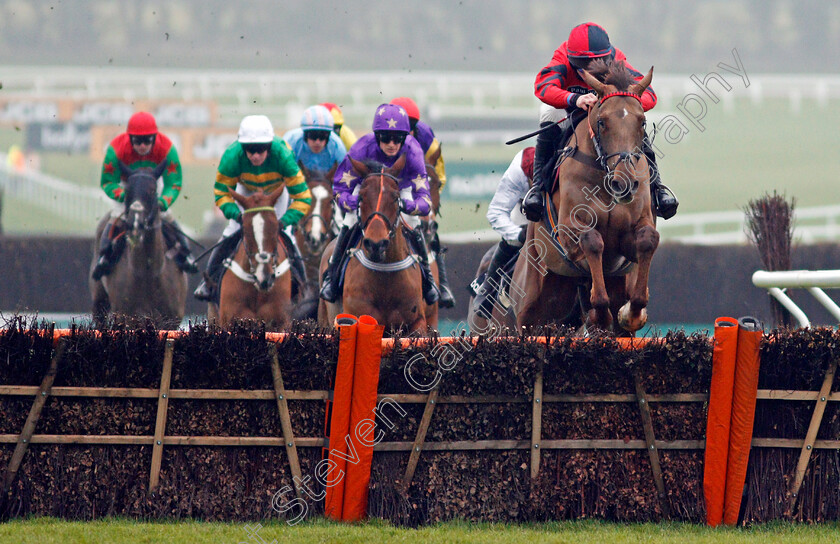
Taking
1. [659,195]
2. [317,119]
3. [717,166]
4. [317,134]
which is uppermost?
[717,166]

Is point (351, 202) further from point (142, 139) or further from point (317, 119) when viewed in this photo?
point (142, 139)

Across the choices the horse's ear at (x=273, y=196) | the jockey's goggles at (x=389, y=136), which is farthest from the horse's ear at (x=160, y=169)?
the jockey's goggles at (x=389, y=136)

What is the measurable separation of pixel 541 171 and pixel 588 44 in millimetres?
720

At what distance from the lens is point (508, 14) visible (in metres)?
34.2

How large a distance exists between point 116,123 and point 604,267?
70.0 ft

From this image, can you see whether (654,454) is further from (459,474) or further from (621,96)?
(621,96)

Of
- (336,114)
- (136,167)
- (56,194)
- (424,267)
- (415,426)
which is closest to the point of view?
(415,426)

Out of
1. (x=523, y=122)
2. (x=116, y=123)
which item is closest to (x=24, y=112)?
(x=116, y=123)

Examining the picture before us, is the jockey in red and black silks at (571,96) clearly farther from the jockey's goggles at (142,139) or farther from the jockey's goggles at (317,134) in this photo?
the jockey's goggles at (142,139)

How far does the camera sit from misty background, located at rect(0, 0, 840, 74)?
31234 mm

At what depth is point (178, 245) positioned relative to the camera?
9.20 metres

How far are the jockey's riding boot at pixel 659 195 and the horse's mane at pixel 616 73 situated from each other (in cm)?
38

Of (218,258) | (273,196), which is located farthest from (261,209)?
(218,258)

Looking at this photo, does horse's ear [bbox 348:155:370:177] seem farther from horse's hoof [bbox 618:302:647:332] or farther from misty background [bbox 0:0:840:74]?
misty background [bbox 0:0:840:74]
